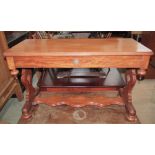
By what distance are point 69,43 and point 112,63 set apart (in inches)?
18.4

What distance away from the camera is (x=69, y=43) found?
1.51 metres

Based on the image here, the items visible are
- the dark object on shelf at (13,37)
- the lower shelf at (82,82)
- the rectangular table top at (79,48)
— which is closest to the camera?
the rectangular table top at (79,48)

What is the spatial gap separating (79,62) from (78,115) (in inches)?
25.2

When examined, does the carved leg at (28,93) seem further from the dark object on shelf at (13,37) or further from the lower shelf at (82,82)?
the dark object on shelf at (13,37)

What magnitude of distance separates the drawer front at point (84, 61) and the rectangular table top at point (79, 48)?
0.04 m

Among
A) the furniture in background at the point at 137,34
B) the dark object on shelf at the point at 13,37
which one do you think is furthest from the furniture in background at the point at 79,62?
the furniture in background at the point at 137,34

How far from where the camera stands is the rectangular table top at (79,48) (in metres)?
1.23

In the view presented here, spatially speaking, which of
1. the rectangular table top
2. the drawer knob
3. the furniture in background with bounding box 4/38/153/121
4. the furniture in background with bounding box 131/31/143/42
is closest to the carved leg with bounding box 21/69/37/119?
the furniture in background with bounding box 4/38/153/121

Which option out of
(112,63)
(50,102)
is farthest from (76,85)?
(112,63)

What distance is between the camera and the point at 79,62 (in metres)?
1.27

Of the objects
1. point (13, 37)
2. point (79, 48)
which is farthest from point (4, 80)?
point (79, 48)

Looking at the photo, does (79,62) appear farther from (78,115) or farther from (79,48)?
(78,115)

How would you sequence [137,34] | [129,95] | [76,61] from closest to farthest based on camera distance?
[76,61], [129,95], [137,34]
